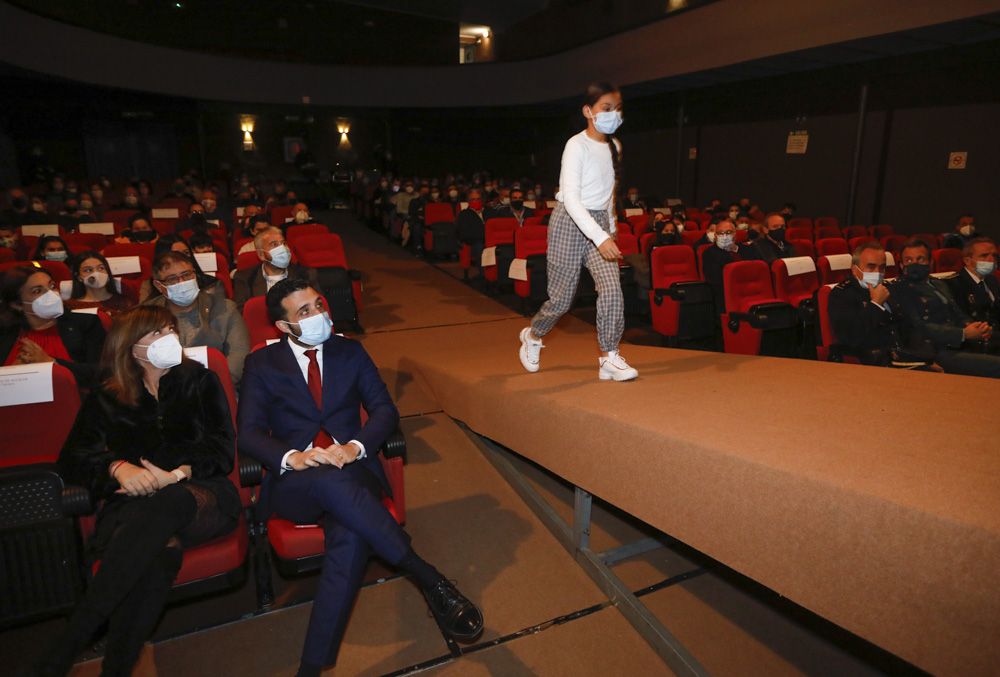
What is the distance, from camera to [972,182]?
322 inches

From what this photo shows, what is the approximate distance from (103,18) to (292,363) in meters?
16.1

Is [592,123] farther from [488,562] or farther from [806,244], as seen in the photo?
[806,244]

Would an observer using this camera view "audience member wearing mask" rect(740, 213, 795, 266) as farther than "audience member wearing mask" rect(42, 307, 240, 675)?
Yes

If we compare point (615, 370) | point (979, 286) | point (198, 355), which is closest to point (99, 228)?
point (198, 355)

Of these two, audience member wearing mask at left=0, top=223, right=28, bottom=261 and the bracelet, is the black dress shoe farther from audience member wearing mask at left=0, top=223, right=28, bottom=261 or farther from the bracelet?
audience member wearing mask at left=0, top=223, right=28, bottom=261

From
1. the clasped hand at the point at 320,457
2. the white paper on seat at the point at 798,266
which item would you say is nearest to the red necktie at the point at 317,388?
the clasped hand at the point at 320,457

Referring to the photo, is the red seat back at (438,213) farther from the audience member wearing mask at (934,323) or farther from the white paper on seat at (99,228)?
the audience member wearing mask at (934,323)

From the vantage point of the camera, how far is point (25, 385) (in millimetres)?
1979

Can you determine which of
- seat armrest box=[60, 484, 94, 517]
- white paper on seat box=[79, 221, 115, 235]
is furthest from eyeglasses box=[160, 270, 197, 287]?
white paper on seat box=[79, 221, 115, 235]

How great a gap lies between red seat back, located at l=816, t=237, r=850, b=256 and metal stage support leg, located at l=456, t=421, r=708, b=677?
4668 mm

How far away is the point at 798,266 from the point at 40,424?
4850 mm

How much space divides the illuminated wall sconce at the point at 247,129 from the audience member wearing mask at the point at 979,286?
58.4 feet

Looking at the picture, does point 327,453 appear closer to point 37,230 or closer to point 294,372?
point 294,372

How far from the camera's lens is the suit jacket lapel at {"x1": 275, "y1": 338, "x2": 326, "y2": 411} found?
2.07 m
